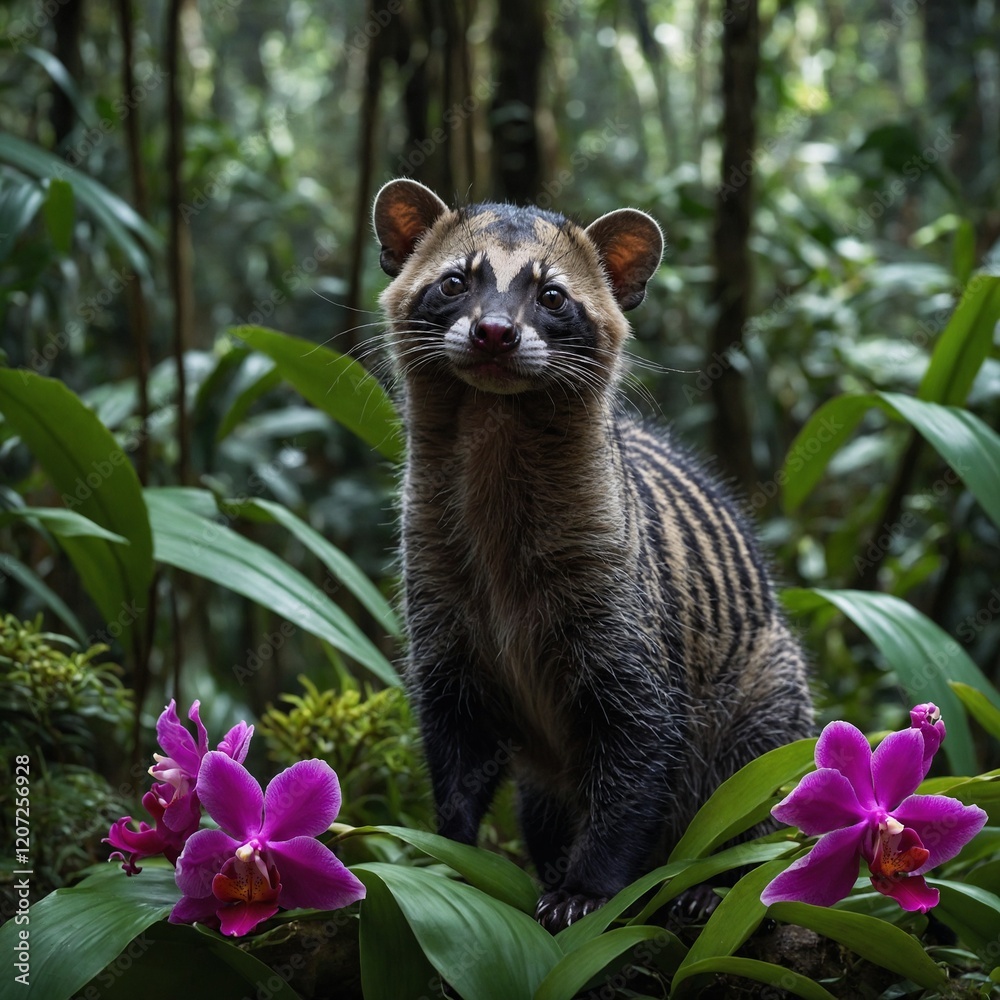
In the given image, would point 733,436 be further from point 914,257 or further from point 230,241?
point 230,241

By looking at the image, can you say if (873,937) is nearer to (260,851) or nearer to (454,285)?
(260,851)

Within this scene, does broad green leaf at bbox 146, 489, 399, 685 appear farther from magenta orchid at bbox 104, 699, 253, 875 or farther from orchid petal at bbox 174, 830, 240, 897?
orchid petal at bbox 174, 830, 240, 897

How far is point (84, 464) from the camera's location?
3141mm

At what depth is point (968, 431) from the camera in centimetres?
330

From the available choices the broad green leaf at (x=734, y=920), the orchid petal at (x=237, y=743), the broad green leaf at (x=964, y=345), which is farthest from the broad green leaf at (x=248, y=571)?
the broad green leaf at (x=964, y=345)

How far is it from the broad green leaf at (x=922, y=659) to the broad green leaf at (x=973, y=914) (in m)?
0.69

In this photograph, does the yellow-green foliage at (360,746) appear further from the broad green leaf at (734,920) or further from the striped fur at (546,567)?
the broad green leaf at (734,920)

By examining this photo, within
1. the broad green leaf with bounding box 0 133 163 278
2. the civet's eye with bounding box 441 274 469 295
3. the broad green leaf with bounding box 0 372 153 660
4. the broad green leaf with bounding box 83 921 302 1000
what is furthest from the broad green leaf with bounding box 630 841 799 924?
the broad green leaf with bounding box 0 133 163 278

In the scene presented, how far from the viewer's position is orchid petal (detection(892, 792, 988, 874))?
6.54ft

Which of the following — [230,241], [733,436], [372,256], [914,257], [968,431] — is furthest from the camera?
[230,241]

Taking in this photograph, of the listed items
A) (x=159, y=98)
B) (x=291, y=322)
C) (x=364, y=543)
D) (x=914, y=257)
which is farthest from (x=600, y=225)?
(x=159, y=98)

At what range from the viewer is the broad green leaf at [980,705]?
8.82 feet

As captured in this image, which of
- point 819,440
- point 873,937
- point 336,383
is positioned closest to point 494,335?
point 336,383

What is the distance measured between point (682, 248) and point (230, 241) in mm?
3388
